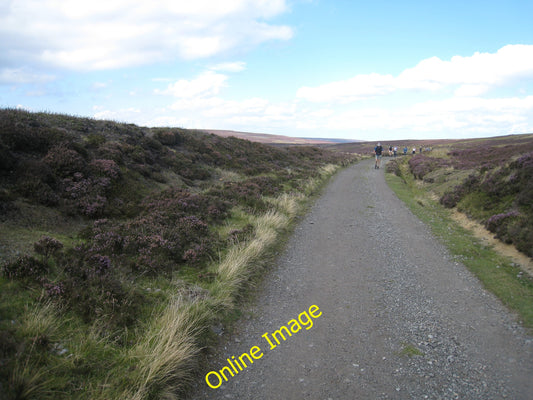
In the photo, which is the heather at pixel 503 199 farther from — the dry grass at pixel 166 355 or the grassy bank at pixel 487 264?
the dry grass at pixel 166 355

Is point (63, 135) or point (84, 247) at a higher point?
point (63, 135)

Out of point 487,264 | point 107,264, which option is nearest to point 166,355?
point 107,264

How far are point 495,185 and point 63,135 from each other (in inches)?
656

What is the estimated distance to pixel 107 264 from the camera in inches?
219

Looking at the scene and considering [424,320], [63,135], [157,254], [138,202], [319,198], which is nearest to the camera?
[424,320]

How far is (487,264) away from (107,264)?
351 inches

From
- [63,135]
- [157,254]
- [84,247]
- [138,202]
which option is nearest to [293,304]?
[157,254]

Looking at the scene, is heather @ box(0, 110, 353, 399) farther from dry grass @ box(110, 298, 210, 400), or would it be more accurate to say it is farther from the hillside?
the hillside

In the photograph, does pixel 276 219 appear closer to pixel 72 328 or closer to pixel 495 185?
pixel 72 328

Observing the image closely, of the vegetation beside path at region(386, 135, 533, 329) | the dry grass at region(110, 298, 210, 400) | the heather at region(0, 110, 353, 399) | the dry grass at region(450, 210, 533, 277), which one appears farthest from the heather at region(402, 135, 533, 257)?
the dry grass at region(110, 298, 210, 400)

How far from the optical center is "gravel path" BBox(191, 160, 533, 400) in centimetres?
386

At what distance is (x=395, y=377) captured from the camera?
4.02 m

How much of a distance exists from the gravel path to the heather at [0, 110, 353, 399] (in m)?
0.77

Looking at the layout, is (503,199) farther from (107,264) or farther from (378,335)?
(107,264)
